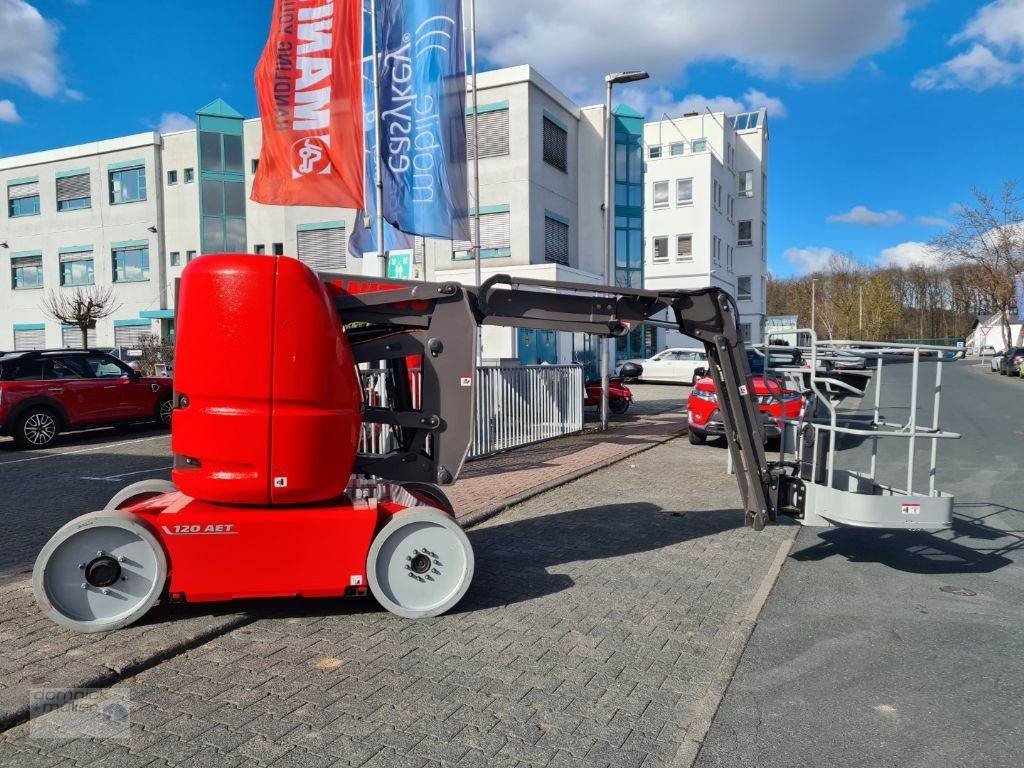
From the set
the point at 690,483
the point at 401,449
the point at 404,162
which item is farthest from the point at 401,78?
the point at 401,449

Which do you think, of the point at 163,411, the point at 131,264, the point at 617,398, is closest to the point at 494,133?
the point at 617,398

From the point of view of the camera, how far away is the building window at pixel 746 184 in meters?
54.8

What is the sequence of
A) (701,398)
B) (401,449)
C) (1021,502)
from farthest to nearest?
1. (701,398)
2. (1021,502)
3. (401,449)

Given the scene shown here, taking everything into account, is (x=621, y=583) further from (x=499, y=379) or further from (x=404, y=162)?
(x=404, y=162)

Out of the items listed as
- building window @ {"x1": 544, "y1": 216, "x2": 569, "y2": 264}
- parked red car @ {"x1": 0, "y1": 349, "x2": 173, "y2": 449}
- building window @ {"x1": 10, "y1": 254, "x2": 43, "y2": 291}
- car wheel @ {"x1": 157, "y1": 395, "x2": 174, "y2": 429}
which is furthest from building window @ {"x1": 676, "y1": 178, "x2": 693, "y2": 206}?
parked red car @ {"x1": 0, "y1": 349, "x2": 173, "y2": 449}

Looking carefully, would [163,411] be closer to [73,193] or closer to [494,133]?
[494,133]

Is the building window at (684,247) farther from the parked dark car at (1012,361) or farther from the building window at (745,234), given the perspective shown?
the parked dark car at (1012,361)

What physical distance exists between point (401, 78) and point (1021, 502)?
10688 mm

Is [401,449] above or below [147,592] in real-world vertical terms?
above

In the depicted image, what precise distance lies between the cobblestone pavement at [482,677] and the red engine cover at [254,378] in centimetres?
98

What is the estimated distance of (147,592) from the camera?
452cm

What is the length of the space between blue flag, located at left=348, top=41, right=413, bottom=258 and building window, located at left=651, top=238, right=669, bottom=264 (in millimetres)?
32387

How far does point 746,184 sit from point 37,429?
51624 millimetres

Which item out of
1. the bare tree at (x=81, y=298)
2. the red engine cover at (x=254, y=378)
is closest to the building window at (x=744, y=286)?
the bare tree at (x=81, y=298)
